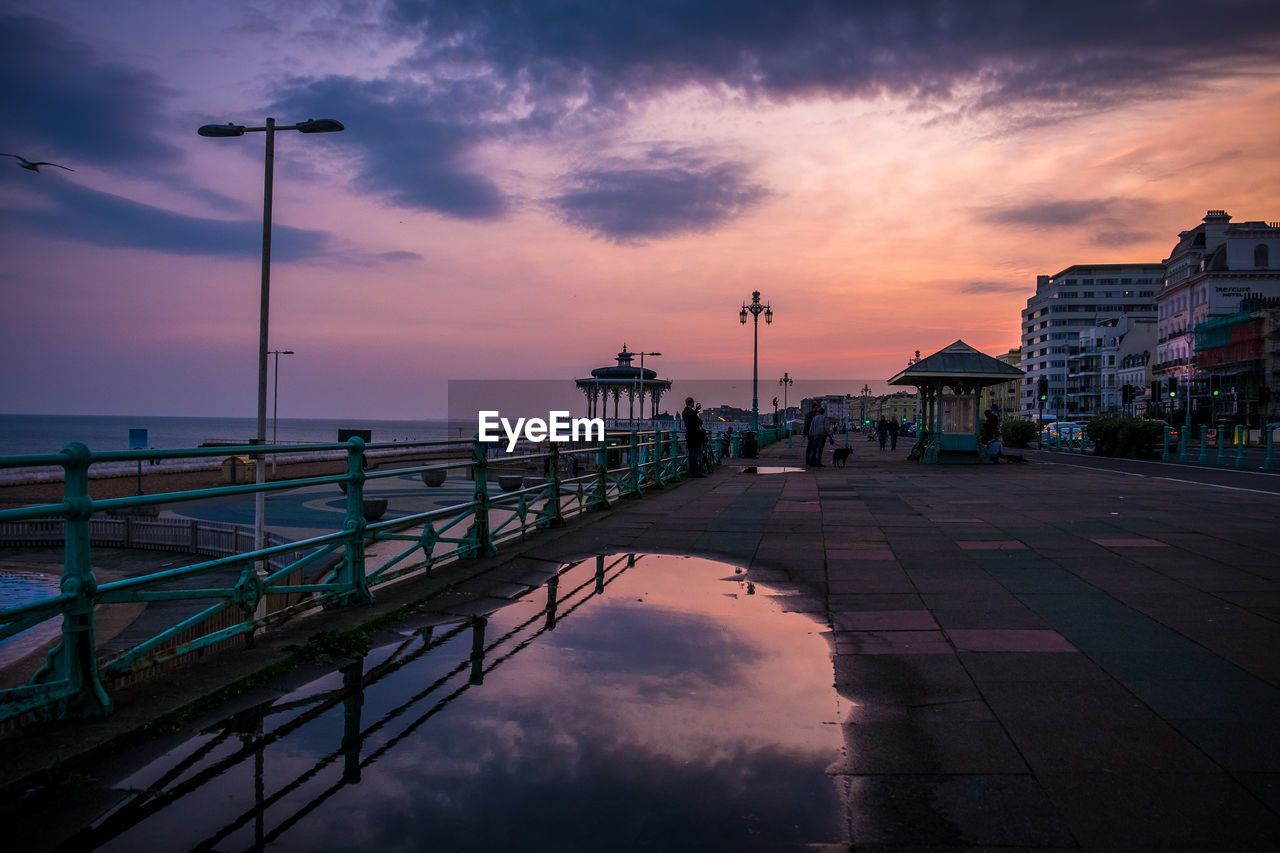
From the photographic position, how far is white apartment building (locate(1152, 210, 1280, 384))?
80.9m

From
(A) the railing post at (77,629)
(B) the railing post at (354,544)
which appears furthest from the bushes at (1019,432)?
(A) the railing post at (77,629)

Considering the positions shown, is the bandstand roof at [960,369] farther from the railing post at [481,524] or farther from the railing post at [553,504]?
the railing post at [481,524]

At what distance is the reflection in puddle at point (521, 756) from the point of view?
2910mm

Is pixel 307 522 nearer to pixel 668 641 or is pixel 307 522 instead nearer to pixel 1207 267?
pixel 668 641

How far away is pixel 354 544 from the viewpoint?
6273 millimetres

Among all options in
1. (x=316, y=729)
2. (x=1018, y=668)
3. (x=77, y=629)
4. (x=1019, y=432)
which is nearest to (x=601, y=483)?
(x=1018, y=668)

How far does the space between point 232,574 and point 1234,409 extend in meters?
88.1

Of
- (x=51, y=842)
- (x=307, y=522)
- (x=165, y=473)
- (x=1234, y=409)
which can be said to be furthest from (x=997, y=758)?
(x=1234, y=409)

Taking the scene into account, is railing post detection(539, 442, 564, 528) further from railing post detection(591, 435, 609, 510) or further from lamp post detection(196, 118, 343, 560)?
lamp post detection(196, 118, 343, 560)

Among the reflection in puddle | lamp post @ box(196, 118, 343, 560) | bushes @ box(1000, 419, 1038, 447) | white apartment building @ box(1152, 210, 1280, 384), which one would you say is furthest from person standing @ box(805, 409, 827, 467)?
white apartment building @ box(1152, 210, 1280, 384)

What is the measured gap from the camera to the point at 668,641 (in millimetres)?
5645

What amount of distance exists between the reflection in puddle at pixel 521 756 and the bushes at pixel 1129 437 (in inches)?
1290

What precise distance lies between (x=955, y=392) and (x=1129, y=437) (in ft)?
31.2

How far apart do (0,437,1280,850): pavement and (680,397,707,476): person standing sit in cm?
871
